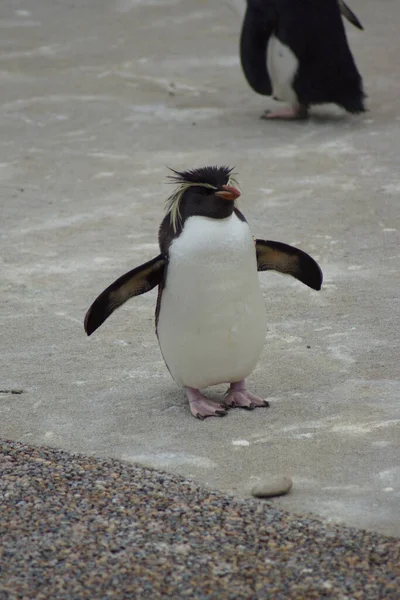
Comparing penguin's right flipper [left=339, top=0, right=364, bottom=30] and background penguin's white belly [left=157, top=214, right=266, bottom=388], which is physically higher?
background penguin's white belly [left=157, top=214, right=266, bottom=388]

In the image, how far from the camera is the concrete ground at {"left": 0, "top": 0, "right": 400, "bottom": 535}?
3459 mm

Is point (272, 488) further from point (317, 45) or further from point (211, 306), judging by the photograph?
point (317, 45)

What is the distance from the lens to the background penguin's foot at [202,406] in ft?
12.2

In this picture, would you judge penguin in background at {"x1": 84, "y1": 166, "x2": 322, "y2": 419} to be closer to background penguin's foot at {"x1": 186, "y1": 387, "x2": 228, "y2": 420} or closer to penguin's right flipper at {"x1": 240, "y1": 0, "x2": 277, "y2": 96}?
background penguin's foot at {"x1": 186, "y1": 387, "x2": 228, "y2": 420}

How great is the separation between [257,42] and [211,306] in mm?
4401

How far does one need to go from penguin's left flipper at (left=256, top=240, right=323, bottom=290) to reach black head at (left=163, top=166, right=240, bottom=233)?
11.1 inches

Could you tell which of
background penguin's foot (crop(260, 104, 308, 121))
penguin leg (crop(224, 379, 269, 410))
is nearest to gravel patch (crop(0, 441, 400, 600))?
penguin leg (crop(224, 379, 269, 410))

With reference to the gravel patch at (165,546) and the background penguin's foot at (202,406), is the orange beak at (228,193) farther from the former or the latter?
the gravel patch at (165,546)

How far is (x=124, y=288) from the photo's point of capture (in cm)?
362

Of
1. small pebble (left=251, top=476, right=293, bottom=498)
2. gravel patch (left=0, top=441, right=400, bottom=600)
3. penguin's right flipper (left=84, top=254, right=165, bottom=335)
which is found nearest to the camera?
gravel patch (left=0, top=441, right=400, bottom=600)

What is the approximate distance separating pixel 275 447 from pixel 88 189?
138 inches

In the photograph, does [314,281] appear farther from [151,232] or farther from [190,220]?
[151,232]

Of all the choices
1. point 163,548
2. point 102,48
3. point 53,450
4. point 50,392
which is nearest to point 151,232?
point 50,392

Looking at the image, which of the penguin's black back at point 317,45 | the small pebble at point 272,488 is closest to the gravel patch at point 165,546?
the small pebble at point 272,488
